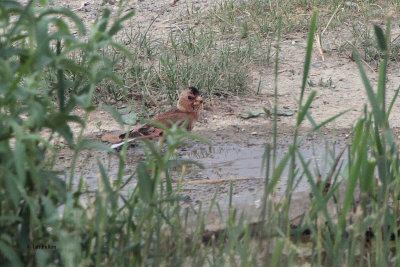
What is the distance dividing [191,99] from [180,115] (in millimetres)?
276

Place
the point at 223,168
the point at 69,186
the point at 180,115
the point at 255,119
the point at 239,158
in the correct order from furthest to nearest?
the point at 255,119 < the point at 180,115 < the point at 239,158 < the point at 223,168 < the point at 69,186

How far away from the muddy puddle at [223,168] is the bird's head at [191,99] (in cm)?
34

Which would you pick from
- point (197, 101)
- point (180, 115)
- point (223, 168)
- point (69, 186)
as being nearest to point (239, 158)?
point (223, 168)

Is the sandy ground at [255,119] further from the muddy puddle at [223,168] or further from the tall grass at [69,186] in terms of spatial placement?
the tall grass at [69,186]

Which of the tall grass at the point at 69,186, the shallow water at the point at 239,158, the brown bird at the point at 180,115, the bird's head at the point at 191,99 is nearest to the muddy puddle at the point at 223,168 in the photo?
the shallow water at the point at 239,158

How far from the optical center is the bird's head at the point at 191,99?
5.08 metres

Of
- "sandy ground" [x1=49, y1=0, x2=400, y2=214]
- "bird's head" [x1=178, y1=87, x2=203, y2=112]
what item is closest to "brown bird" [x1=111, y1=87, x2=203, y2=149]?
"bird's head" [x1=178, y1=87, x2=203, y2=112]

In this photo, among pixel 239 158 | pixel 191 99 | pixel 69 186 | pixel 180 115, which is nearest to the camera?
pixel 69 186

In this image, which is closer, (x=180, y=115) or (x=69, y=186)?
(x=69, y=186)

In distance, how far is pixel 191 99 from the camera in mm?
5172

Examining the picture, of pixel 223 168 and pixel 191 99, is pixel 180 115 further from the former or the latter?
pixel 223 168

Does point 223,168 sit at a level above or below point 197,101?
below

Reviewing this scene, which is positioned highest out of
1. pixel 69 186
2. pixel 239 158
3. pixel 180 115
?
pixel 69 186

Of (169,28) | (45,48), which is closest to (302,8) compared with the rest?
(169,28)
